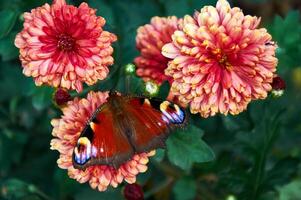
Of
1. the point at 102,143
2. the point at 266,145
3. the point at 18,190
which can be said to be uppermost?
the point at 266,145

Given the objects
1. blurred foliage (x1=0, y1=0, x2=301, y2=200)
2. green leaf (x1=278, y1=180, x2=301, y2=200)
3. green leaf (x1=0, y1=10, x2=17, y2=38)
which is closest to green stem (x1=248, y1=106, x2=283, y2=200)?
blurred foliage (x1=0, y1=0, x2=301, y2=200)

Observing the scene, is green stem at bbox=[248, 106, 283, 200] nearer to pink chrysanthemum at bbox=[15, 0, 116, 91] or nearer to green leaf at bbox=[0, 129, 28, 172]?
pink chrysanthemum at bbox=[15, 0, 116, 91]

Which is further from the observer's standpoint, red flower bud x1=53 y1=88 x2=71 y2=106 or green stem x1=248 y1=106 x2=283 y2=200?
green stem x1=248 y1=106 x2=283 y2=200

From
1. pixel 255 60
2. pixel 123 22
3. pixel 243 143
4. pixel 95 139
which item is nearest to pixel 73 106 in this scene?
pixel 95 139

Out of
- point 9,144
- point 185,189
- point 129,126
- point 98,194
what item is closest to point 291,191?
point 185,189

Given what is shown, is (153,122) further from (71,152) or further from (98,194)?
(98,194)
